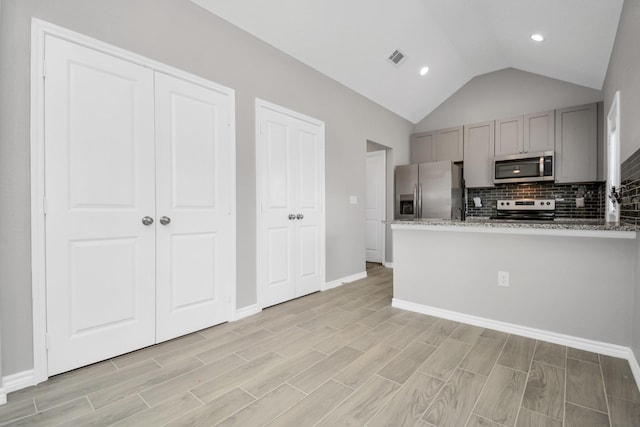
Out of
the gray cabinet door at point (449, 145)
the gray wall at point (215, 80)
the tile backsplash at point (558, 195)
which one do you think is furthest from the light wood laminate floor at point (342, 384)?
the gray cabinet door at point (449, 145)

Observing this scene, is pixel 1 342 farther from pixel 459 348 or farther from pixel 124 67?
pixel 459 348

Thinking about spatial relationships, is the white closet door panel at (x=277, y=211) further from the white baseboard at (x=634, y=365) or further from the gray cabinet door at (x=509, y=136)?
the gray cabinet door at (x=509, y=136)

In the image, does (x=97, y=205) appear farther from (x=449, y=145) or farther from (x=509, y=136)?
(x=509, y=136)

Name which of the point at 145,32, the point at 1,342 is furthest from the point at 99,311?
the point at 145,32

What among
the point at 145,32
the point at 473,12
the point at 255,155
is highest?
the point at 473,12

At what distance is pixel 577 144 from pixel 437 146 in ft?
6.27

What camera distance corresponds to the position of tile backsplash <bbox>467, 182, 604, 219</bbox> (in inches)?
166

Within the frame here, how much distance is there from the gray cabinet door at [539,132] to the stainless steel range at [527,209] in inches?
30.6

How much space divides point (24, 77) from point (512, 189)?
227 inches

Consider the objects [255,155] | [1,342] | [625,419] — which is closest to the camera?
[625,419]

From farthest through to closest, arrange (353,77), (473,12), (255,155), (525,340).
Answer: (353,77) < (473,12) < (255,155) < (525,340)

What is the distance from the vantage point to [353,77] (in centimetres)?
398

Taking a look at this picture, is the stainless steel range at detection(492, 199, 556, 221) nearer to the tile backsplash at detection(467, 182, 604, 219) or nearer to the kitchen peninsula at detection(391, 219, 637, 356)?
the tile backsplash at detection(467, 182, 604, 219)

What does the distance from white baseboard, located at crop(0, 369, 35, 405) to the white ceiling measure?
2.86 metres
